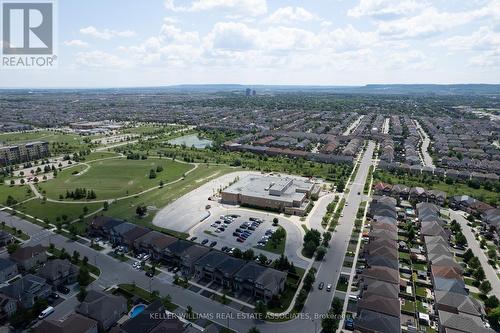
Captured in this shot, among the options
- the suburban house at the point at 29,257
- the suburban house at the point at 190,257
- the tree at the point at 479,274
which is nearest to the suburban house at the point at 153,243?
the suburban house at the point at 190,257

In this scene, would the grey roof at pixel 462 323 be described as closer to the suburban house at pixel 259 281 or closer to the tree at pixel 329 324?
the tree at pixel 329 324

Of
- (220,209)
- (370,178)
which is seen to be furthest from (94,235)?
(370,178)

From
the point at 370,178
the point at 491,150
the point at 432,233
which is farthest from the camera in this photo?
the point at 491,150

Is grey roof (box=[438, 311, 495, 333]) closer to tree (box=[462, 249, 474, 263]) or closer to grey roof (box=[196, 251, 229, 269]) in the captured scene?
tree (box=[462, 249, 474, 263])

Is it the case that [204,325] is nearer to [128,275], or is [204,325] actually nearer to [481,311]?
[128,275]

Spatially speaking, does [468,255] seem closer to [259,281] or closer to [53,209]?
[259,281]

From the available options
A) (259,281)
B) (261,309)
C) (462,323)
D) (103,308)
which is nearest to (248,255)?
(259,281)

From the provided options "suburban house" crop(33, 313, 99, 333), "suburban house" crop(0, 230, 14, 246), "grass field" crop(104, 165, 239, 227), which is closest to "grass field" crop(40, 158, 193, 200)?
"grass field" crop(104, 165, 239, 227)
